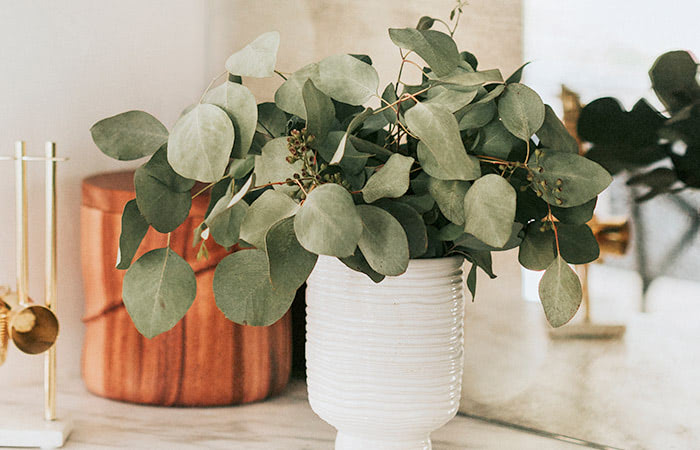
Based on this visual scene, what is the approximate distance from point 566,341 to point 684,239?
0.16 m

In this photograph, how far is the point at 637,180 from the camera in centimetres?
67

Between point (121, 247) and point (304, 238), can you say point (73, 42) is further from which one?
point (304, 238)

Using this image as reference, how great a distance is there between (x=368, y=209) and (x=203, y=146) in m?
0.12

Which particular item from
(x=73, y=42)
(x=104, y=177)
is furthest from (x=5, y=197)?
(x=73, y=42)

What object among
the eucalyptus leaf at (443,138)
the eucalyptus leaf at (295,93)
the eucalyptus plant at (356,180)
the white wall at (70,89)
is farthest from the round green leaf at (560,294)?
the white wall at (70,89)

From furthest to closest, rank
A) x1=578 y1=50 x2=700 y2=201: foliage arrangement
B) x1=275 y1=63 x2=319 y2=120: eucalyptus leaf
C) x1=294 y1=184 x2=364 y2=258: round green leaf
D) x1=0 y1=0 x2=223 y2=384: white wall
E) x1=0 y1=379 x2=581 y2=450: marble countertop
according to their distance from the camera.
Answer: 1. x1=0 y1=0 x2=223 y2=384: white wall
2. x1=0 y1=379 x2=581 y2=450: marble countertop
3. x1=578 y1=50 x2=700 y2=201: foliage arrangement
4. x1=275 y1=63 x2=319 y2=120: eucalyptus leaf
5. x1=294 y1=184 x2=364 y2=258: round green leaf

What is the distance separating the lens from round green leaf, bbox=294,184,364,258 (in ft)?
1.33


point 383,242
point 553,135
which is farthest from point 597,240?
point 383,242

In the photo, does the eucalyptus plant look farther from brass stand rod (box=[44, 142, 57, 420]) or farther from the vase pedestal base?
brass stand rod (box=[44, 142, 57, 420])

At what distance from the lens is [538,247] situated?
53 centimetres

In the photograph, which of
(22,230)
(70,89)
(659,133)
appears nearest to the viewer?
(659,133)

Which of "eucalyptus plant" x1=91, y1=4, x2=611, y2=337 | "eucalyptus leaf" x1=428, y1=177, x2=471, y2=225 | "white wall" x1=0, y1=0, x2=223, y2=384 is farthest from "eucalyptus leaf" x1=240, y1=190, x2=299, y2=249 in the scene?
"white wall" x1=0, y1=0, x2=223, y2=384

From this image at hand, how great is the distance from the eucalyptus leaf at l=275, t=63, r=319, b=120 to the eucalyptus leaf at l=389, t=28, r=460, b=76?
0.08m

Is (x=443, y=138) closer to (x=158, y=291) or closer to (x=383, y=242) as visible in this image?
(x=383, y=242)
